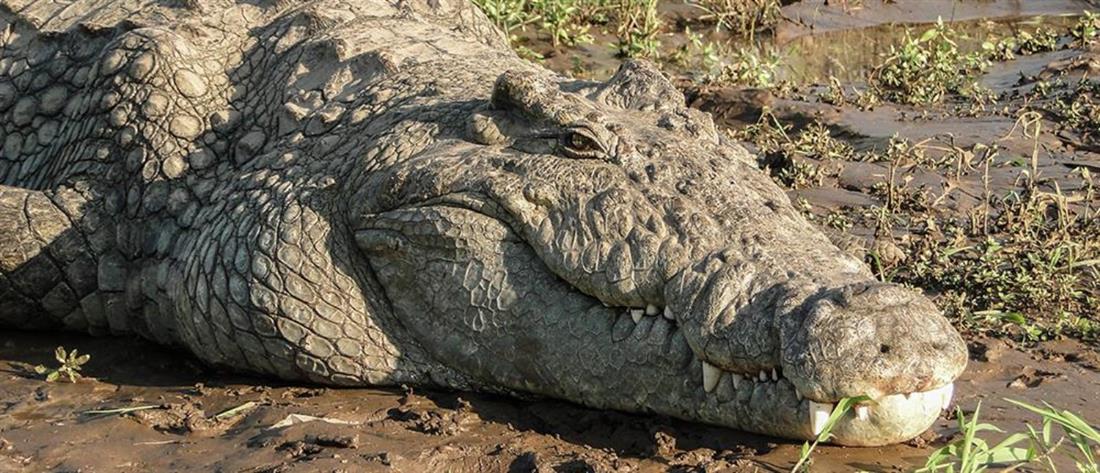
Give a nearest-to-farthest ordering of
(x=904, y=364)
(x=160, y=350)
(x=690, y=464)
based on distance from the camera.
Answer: (x=904, y=364) → (x=690, y=464) → (x=160, y=350)

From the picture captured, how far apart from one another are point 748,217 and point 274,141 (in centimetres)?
192

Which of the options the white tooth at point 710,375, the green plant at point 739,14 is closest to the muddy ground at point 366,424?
the white tooth at point 710,375

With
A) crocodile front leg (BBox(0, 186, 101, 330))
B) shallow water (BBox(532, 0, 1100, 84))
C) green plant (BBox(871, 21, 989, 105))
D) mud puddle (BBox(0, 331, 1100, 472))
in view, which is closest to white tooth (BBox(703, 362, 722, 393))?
mud puddle (BBox(0, 331, 1100, 472))

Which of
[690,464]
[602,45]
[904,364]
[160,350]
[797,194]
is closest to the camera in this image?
[904,364]

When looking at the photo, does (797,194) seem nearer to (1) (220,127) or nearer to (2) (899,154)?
(2) (899,154)

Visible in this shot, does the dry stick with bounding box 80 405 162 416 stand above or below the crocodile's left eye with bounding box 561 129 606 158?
below

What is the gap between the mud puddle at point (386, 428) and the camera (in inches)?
168

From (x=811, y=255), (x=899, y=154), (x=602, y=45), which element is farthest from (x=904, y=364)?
(x=602, y=45)

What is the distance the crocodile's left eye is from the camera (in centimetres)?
467

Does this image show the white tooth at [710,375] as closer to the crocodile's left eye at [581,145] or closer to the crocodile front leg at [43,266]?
the crocodile's left eye at [581,145]

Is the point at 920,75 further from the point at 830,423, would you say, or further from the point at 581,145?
the point at 830,423

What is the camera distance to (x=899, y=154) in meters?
7.30

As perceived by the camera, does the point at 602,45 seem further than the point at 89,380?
Yes

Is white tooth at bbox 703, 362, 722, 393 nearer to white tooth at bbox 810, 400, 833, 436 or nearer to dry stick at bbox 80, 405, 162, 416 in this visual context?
white tooth at bbox 810, 400, 833, 436
